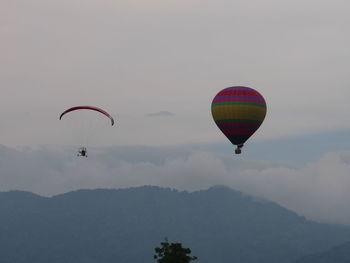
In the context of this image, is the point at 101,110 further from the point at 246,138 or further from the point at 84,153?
the point at 246,138

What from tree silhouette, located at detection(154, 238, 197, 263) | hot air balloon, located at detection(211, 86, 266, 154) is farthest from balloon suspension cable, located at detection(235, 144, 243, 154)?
tree silhouette, located at detection(154, 238, 197, 263)

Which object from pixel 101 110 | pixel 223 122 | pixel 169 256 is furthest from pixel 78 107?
pixel 223 122

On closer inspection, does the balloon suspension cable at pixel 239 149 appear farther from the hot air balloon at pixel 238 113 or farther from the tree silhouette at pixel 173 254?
the tree silhouette at pixel 173 254

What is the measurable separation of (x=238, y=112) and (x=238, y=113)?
0.18 m

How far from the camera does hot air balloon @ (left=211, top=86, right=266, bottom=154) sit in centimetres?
12231

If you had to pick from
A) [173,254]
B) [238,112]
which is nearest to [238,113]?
[238,112]

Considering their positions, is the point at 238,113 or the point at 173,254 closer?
the point at 173,254

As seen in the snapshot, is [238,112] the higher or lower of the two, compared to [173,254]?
higher

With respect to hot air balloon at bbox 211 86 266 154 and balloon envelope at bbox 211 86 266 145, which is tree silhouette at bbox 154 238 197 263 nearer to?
hot air balloon at bbox 211 86 266 154

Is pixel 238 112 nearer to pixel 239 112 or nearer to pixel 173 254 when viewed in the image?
pixel 239 112

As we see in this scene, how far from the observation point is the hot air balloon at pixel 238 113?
12231 centimetres

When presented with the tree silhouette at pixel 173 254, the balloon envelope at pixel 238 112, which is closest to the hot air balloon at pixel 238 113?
the balloon envelope at pixel 238 112

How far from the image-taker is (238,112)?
122 m

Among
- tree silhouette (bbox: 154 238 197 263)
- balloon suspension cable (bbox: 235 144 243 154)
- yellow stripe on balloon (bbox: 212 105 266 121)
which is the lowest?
tree silhouette (bbox: 154 238 197 263)
